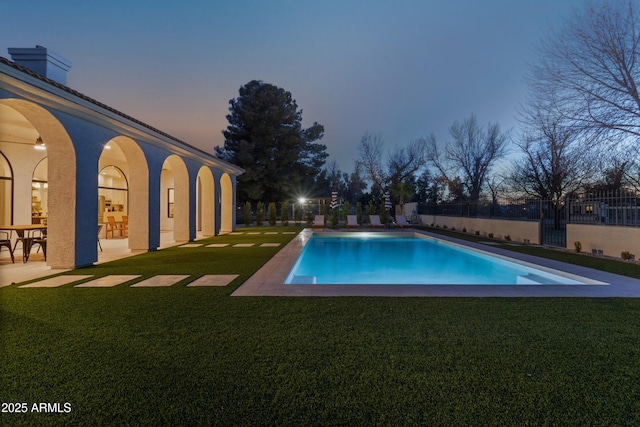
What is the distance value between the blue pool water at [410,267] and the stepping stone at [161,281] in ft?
6.49

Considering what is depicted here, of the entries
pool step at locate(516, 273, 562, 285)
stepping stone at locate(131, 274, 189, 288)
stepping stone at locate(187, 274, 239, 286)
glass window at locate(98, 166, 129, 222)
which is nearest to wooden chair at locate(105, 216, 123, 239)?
glass window at locate(98, 166, 129, 222)

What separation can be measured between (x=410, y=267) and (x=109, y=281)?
7038mm

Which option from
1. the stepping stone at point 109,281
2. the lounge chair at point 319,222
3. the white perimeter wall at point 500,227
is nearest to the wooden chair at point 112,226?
the stepping stone at point 109,281

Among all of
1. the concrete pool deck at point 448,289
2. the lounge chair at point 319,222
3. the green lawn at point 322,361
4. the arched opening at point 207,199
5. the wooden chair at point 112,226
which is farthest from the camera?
the lounge chair at point 319,222

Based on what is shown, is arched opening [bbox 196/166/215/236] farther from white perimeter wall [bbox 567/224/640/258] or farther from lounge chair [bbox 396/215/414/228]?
white perimeter wall [bbox 567/224/640/258]

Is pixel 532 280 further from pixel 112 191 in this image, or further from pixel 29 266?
pixel 112 191

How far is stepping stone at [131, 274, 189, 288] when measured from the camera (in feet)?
16.8

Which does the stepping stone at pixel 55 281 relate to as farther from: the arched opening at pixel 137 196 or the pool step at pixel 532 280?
the pool step at pixel 532 280

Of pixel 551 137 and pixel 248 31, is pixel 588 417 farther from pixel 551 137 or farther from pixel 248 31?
pixel 248 31

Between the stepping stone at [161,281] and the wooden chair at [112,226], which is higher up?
the wooden chair at [112,226]

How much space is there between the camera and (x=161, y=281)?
5.40 metres

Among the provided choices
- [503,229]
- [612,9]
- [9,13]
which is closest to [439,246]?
[503,229]

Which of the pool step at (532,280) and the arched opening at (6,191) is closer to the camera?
the pool step at (532,280)

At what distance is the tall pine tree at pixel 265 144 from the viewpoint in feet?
93.4
